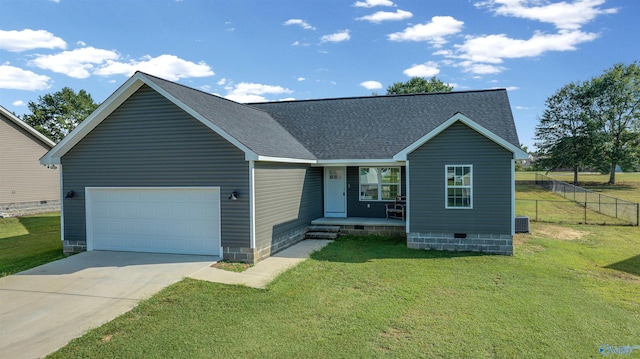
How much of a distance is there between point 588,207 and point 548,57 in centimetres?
906

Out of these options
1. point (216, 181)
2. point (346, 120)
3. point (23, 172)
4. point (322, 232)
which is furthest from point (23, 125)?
point (322, 232)

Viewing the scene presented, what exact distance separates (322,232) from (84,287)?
7464 mm

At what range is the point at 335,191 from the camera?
15.3 metres

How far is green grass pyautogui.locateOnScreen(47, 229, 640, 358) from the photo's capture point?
5.30m

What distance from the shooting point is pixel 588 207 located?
2141cm

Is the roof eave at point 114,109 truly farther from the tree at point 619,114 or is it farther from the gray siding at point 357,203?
the tree at point 619,114

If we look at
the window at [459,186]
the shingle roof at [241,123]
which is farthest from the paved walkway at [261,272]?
the window at [459,186]

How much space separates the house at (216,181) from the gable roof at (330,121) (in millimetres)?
73

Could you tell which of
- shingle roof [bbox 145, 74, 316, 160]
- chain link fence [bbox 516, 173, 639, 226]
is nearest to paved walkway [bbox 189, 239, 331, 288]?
shingle roof [bbox 145, 74, 316, 160]

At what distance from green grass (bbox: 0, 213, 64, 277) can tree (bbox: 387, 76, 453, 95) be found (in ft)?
115

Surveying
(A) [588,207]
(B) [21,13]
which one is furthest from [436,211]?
(A) [588,207]

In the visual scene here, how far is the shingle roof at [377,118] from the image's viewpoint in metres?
14.3

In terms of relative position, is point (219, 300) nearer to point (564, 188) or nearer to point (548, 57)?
point (548, 57)

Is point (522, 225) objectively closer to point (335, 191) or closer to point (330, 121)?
point (335, 191)
